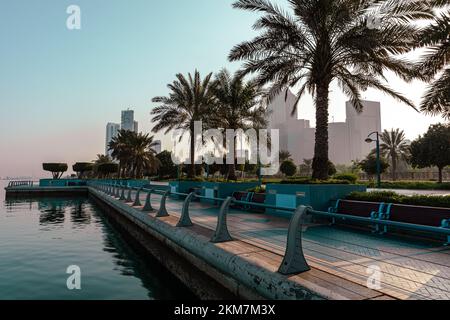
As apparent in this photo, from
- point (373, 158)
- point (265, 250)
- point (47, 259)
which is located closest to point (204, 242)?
point (265, 250)

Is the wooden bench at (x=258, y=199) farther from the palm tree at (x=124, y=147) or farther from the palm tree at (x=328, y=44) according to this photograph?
the palm tree at (x=124, y=147)

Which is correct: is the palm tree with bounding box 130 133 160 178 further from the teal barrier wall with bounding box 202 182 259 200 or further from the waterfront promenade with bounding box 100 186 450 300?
the waterfront promenade with bounding box 100 186 450 300

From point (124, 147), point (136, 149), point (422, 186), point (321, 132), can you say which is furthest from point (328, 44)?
point (124, 147)

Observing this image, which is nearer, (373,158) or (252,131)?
(252,131)

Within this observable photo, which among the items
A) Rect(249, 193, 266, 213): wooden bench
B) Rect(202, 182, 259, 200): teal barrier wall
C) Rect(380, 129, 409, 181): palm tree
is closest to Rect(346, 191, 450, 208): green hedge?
Rect(249, 193, 266, 213): wooden bench

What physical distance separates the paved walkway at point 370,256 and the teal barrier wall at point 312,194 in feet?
4.87

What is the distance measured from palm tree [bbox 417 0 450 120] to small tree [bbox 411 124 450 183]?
3411 centimetres

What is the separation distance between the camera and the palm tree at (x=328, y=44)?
12.0m

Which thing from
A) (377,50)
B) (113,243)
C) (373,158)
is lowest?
(113,243)

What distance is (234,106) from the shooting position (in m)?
23.6
